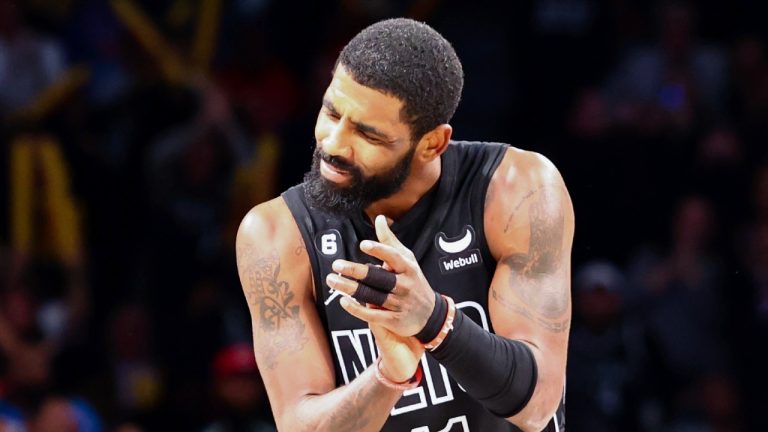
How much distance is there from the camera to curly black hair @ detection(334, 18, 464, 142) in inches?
120

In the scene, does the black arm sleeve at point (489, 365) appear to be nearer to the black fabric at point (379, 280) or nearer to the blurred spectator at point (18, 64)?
the black fabric at point (379, 280)

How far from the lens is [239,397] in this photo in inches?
236

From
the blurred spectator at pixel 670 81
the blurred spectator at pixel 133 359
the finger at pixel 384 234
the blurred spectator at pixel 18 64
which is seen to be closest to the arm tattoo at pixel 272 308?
the finger at pixel 384 234

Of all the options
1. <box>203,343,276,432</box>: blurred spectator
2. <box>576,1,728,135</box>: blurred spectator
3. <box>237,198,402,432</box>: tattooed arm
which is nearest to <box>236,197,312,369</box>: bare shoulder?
<box>237,198,402,432</box>: tattooed arm

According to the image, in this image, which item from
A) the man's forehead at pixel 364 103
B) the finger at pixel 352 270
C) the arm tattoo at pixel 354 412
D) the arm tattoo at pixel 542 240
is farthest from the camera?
the arm tattoo at pixel 542 240

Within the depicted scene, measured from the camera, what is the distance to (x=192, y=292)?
6.69m

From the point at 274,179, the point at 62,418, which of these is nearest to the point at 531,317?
the point at 62,418

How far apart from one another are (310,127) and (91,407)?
6.04 ft

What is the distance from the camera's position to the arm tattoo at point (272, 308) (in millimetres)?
3258

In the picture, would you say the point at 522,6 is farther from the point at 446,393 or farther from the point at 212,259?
the point at 446,393

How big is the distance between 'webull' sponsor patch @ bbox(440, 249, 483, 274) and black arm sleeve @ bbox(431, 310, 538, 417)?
327 mm

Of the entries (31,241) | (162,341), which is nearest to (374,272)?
(162,341)

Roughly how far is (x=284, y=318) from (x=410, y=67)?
72 centimetres

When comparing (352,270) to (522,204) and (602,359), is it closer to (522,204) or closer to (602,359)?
(522,204)
